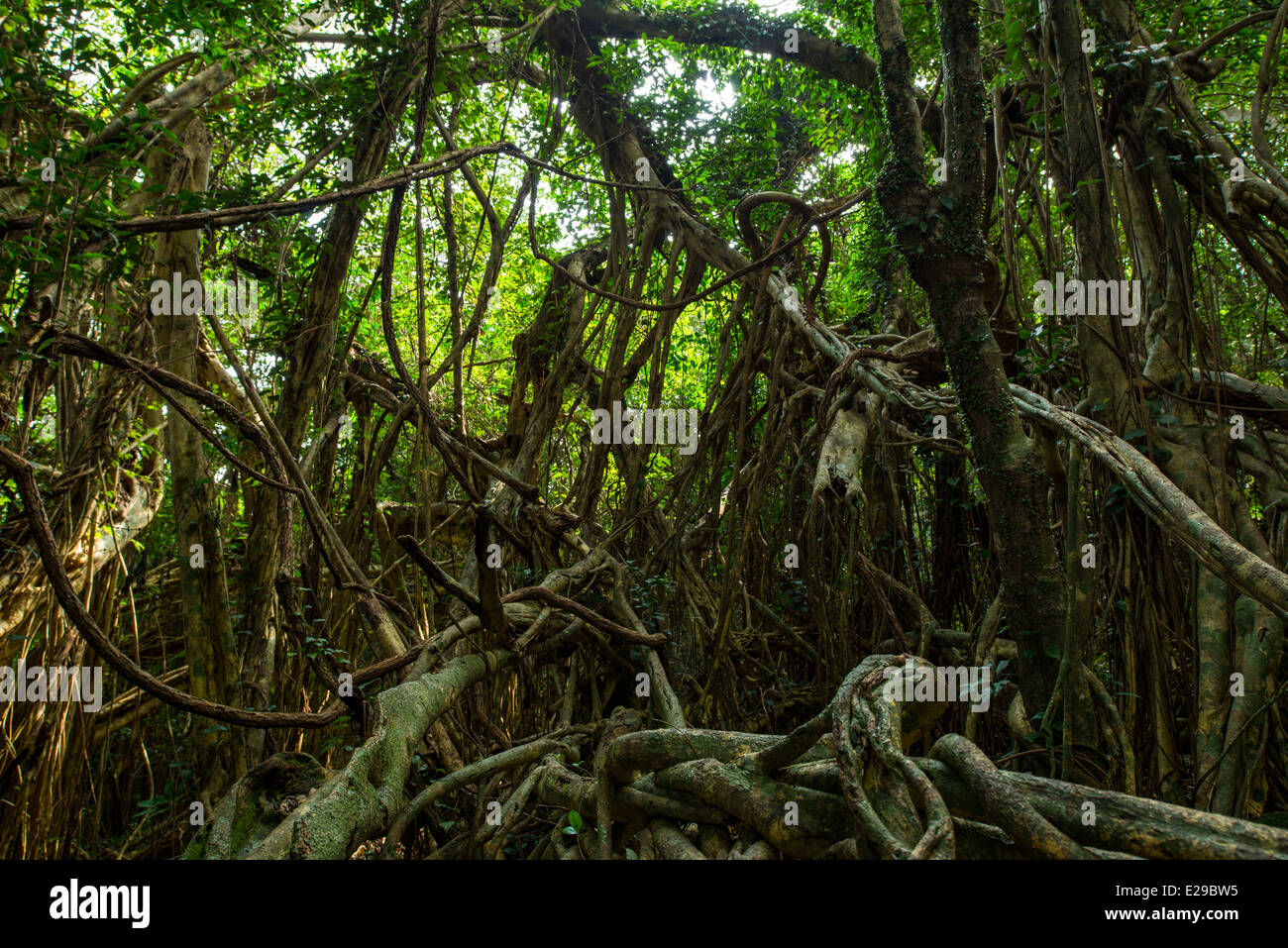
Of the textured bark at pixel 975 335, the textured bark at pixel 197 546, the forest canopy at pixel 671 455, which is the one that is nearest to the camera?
the forest canopy at pixel 671 455

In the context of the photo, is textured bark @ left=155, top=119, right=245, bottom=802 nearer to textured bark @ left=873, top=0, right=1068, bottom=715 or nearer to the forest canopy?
Result: the forest canopy

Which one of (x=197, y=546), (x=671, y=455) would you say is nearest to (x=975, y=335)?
(x=671, y=455)

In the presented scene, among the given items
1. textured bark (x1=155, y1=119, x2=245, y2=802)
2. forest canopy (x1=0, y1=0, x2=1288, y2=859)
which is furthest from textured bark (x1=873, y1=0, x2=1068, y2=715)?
textured bark (x1=155, y1=119, x2=245, y2=802)

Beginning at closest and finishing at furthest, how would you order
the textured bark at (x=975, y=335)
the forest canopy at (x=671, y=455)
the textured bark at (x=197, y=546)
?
the forest canopy at (x=671, y=455) < the textured bark at (x=975, y=335) < the textured bark at (x=197, y=546)

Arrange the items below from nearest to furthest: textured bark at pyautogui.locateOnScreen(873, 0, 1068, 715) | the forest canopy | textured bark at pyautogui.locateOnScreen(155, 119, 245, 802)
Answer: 1. the forest canopy
2. textured bark at pyautogui.locateOnScreen(873, 0, 1068, 715)
3. textured bark at pyautogui.locateOnScreen(155, 119, 245, 802)

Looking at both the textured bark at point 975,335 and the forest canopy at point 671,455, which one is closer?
the forest canopy at point 671,455

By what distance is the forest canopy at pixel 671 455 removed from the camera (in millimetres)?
1330

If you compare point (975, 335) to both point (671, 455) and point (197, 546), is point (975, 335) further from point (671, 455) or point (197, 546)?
point (197, 546)

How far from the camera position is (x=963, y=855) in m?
0.96

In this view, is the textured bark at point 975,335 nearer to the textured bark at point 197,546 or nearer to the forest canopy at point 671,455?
the forest canopy at point 671,455

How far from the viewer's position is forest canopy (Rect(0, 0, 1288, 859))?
133cm

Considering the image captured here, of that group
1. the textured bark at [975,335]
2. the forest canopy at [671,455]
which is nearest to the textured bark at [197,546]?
the forest canopy at [671,455]
